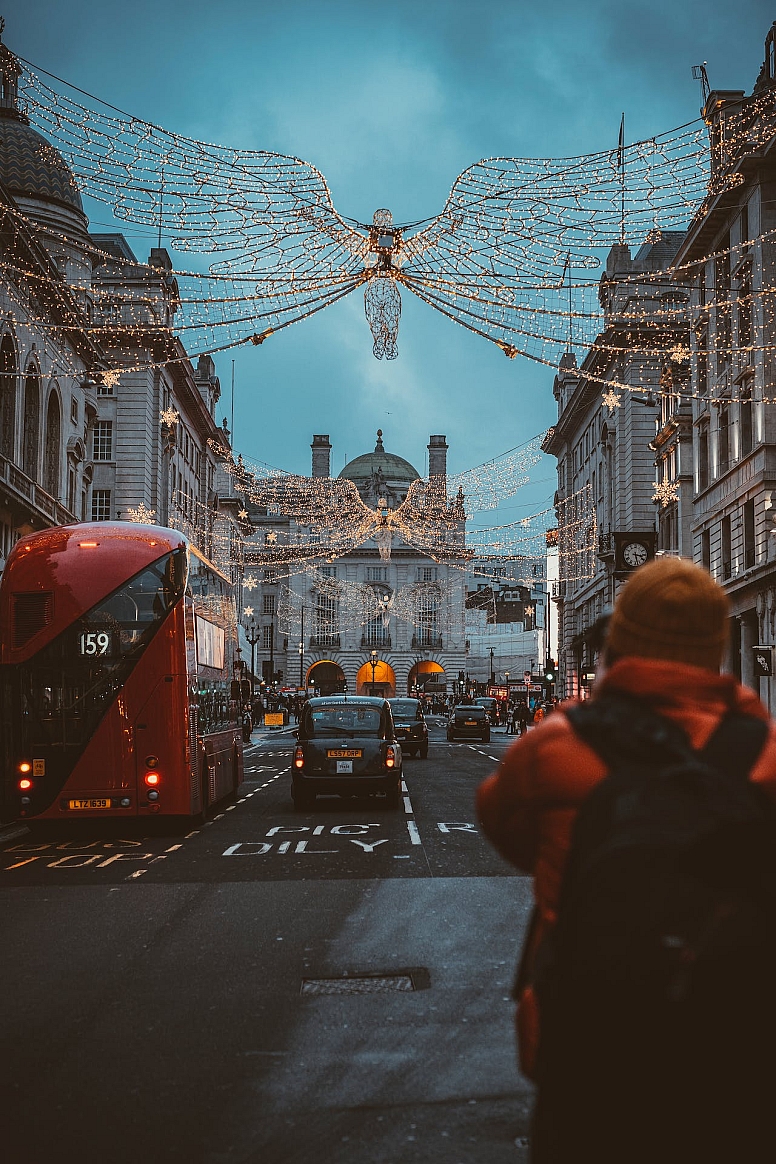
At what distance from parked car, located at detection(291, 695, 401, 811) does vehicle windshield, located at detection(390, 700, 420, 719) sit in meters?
20.5

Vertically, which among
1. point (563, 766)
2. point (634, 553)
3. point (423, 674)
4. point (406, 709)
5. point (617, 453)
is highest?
point (617, 453)

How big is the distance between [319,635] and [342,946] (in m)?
108

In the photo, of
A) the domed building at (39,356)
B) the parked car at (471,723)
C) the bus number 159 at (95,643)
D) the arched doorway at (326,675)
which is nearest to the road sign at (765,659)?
the domed building at (39,356)

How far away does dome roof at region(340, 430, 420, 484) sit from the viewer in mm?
115938

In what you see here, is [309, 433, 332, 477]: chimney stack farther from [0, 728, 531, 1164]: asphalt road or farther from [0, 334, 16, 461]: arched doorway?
[0, 728, 531, 1164]: asphalt road

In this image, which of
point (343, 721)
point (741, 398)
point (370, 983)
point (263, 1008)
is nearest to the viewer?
point (263, 1008)

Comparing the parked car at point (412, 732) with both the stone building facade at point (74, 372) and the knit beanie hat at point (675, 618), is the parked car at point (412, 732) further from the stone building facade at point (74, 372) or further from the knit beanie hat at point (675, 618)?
the knit beanie hat at point (675, 618)

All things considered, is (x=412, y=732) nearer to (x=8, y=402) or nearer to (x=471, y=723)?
(x=471, y=723)

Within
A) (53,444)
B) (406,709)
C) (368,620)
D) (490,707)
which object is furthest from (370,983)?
(368,620)

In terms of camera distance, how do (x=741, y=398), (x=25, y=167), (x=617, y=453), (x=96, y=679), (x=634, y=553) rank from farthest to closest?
(x=617, y=453) → (x=634, y=553) → (x=25, y=167) → (x=741, y=398) → (x=96, y=679)

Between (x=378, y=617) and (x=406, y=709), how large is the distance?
76.3m

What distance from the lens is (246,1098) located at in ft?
18.0

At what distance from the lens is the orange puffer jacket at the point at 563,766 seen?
2.90 meters

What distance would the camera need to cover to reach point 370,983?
7824 millimetres
